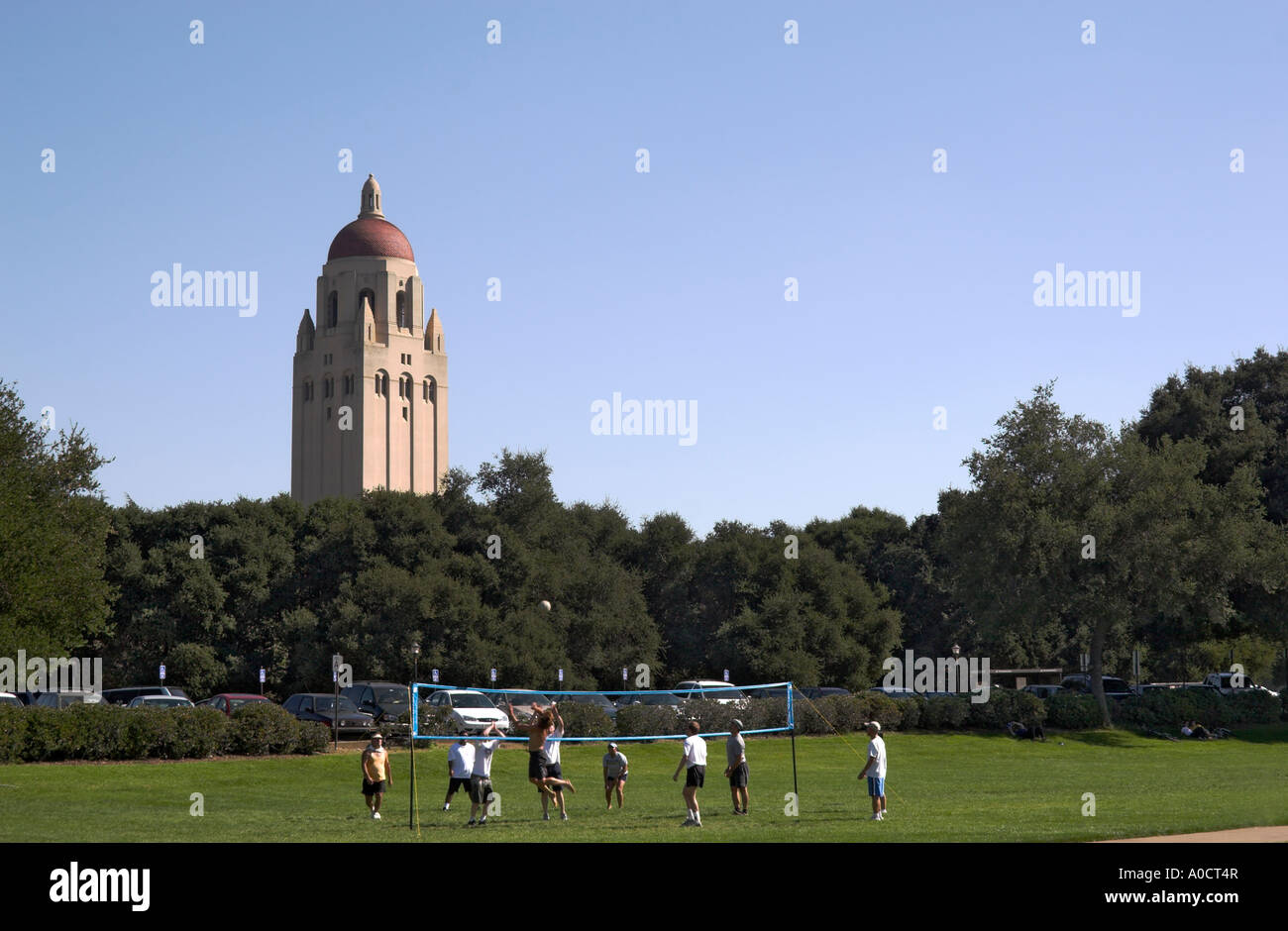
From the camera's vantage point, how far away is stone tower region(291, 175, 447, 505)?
394 feet

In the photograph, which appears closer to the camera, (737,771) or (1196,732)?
(737,771)

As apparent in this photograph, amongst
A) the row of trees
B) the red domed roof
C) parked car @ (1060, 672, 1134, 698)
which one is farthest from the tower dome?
parked car @ (1060, 672, 1134, 698)

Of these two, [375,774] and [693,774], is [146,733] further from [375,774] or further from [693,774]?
[693,774]

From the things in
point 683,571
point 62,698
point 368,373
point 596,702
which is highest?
point 368,373

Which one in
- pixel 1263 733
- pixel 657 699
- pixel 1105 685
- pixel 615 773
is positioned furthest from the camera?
pixel 1105 685

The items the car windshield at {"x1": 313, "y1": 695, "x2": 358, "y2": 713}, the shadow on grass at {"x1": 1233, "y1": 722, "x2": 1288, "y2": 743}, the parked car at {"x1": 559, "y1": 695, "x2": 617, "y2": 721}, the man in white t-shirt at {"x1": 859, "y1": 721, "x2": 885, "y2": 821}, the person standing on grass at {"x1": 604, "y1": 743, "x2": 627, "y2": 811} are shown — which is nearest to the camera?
the man in white t-shirt at {"x1": 859, "y1": 721, "x2": 885, "y2": 821}

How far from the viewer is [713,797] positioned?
1105 inches

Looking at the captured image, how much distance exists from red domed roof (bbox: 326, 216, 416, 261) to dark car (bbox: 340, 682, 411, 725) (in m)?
84.6

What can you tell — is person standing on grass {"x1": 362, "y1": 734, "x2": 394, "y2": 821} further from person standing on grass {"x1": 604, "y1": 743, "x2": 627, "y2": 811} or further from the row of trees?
the row of trees

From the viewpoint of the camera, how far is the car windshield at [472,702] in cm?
3884

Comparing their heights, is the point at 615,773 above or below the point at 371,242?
below

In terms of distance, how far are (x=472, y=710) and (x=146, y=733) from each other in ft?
30.0

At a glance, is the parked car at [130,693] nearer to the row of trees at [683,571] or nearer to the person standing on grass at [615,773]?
the row of trees at [683,571]

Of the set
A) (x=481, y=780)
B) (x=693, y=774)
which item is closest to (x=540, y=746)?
(x=481, y=780)
